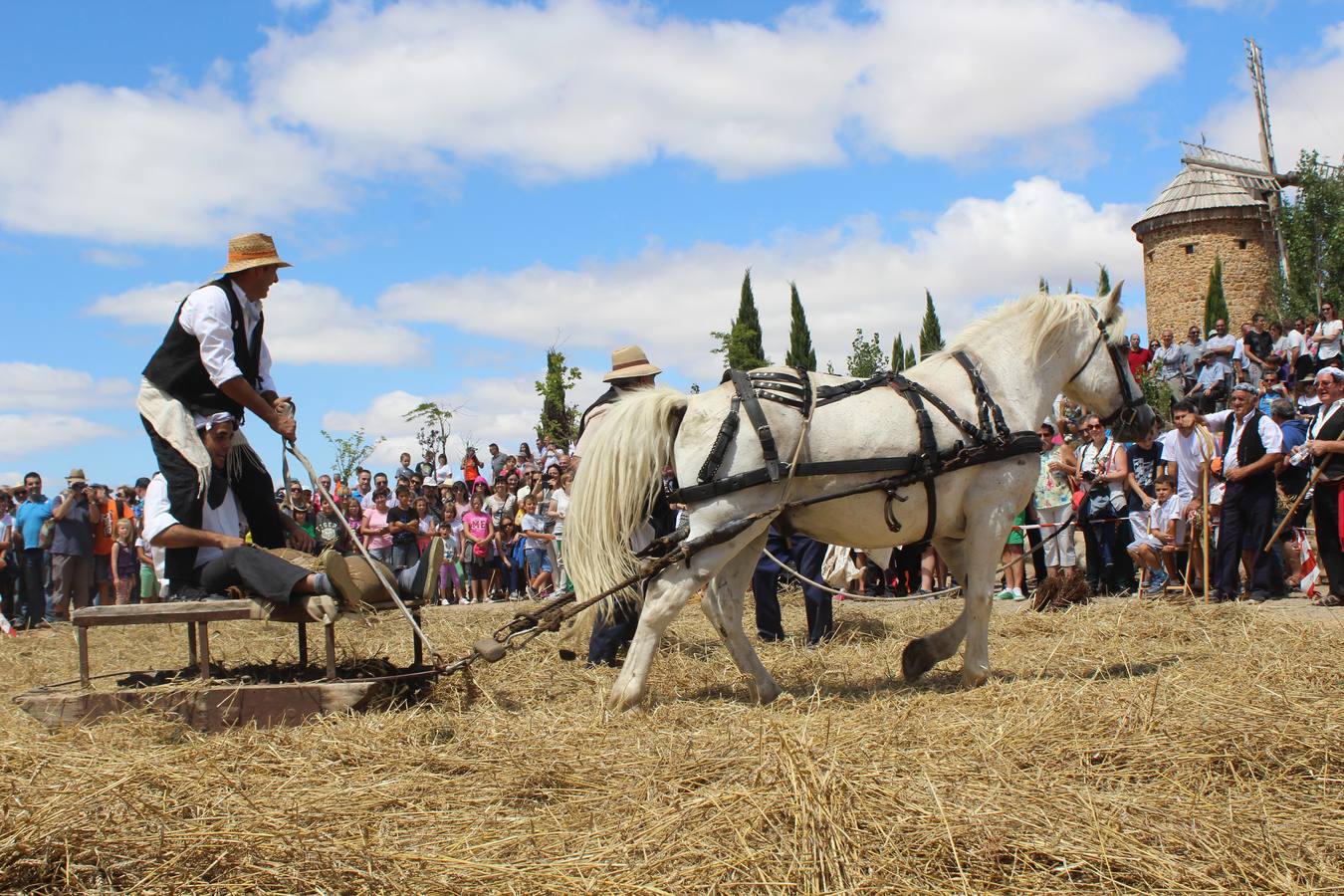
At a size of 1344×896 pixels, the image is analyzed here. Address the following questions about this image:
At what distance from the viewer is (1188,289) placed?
36.8m

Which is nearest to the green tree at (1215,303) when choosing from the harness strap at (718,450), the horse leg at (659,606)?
the harness strap at (718,450)

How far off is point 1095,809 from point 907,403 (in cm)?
273

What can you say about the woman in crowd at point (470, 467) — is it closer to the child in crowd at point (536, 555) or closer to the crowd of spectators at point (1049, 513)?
the crowd of spectators at point (1049, 513)

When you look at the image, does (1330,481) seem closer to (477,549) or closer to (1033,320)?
(1033,320)

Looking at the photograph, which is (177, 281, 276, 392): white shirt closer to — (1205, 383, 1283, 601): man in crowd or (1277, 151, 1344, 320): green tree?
(1205, 383, 1283, 601): man in crowd

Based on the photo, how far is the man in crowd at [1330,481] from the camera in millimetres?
8875

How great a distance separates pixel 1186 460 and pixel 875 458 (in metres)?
6.35

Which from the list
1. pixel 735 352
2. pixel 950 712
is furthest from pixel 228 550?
pixel 735 352

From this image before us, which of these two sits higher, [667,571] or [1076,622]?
[667,571]

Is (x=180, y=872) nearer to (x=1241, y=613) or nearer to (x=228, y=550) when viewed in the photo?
(x=228, y=550)

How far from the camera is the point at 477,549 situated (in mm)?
15039

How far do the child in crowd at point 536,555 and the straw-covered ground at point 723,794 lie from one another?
8.69 metres

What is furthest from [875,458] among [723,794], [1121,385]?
Answer: [723,794]

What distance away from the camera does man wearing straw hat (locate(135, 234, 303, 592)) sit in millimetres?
5053
